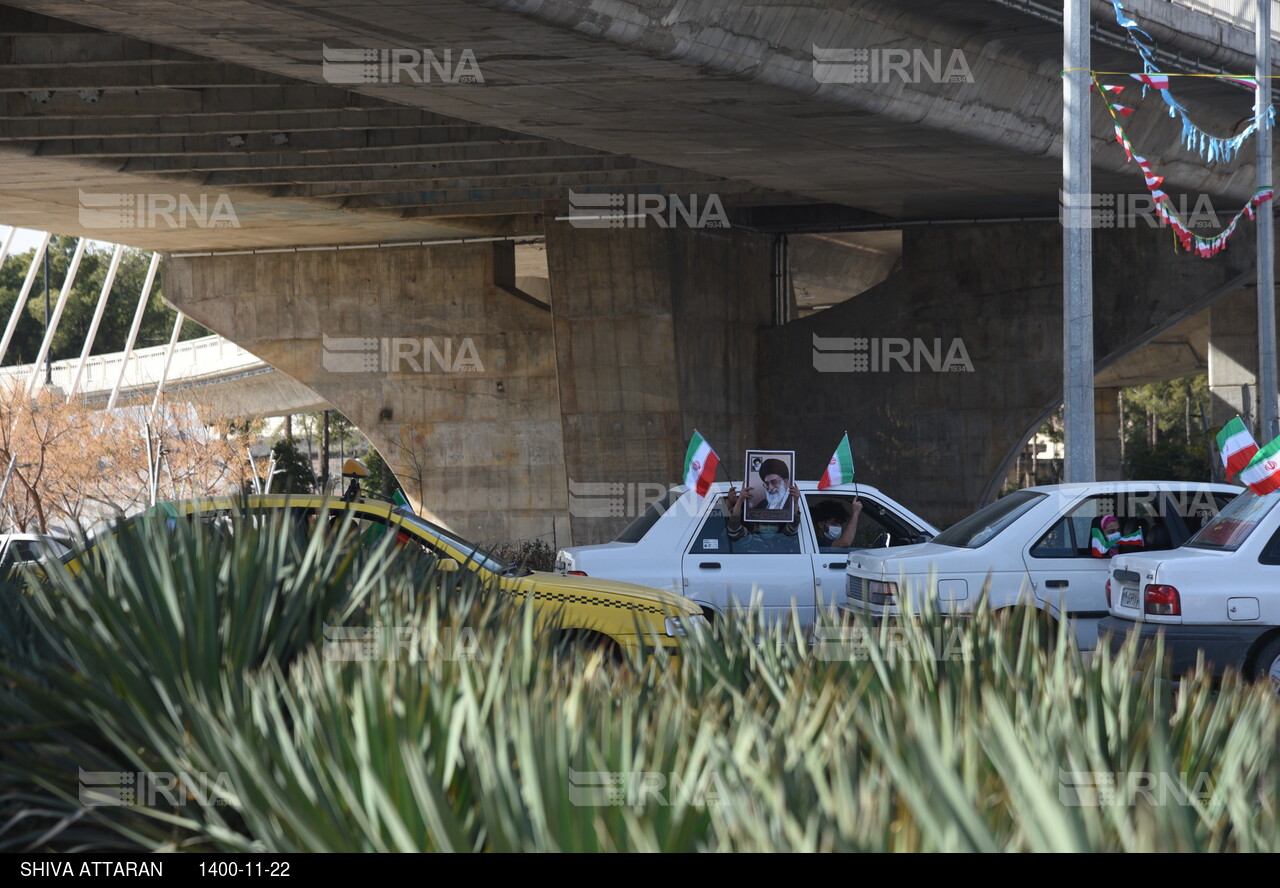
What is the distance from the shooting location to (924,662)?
4.66 metres

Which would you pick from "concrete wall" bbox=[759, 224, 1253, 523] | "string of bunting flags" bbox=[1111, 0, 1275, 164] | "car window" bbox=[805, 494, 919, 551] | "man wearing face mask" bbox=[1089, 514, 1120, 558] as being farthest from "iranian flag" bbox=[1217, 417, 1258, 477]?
"concrete wall" bbox=[759, 224, 1253, 523]

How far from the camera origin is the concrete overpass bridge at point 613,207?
1506 centimetres

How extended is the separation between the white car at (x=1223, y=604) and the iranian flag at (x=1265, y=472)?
3.73 ft

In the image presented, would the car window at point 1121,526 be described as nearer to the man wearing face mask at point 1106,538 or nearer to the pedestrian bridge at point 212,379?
the man wearing face mask at point 1106,538

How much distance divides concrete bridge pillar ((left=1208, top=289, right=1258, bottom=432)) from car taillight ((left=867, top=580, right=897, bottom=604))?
3381cm

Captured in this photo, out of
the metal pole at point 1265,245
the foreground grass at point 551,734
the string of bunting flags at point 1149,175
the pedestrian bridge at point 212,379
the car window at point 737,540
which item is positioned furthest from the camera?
the pedestrian bridge at point 212,379

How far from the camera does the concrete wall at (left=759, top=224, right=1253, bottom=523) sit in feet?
92.4

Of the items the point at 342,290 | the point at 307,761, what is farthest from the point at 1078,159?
the point at 342,290

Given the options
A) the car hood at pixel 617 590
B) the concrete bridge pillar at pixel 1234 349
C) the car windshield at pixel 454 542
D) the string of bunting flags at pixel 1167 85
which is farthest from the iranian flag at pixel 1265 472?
the concrete bridge pillar at pixel 1234 349

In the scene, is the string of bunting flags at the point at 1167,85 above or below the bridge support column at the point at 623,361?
above

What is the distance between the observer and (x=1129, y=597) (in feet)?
30.9

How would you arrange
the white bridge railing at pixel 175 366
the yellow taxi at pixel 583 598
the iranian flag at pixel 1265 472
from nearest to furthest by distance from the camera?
the yellow taxi at pixel 583 598 < the iranian flag at pixel 1265 472 < the white bridge railing at pixel 175 366

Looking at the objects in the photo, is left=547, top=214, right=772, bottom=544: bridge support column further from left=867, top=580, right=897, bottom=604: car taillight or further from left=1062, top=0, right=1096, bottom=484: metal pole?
left=867, top=580, right=897, bottom=604: car taillight

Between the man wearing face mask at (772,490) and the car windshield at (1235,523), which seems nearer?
the car windshield at (1235,523)
